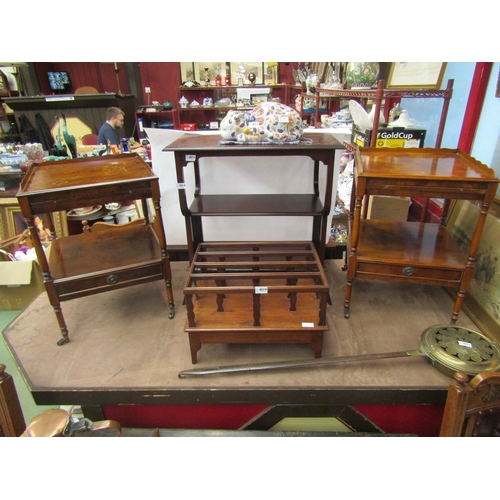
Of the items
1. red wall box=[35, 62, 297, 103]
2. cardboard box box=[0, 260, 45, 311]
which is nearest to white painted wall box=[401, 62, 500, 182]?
cardboard box box=[0, 260, 45, 311]

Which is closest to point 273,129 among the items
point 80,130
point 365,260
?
point 365,260

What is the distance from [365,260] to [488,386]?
721 millimetres

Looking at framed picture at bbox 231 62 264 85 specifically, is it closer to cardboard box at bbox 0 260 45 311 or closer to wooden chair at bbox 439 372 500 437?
cardboard box at bbox 0 260 45 311

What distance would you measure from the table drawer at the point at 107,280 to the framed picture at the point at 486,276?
1.54m

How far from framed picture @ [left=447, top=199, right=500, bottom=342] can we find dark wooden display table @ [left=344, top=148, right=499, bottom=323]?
124 mm

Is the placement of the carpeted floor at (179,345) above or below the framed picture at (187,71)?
below

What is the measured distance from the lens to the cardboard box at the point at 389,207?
95.1 inches

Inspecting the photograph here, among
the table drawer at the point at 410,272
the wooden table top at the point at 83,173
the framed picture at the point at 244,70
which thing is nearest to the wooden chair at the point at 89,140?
the framed picture at the point at 244,70

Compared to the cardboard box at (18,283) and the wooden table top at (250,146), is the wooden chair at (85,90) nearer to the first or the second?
the cardboard box at (18,283)

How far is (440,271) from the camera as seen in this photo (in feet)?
5.24

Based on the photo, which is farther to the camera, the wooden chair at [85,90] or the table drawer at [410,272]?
Answer: the wooden chair at [85,90]

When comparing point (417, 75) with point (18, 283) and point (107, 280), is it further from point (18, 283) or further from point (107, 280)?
point (18, 283)

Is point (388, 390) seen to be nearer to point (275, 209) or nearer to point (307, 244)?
point (307, 244)

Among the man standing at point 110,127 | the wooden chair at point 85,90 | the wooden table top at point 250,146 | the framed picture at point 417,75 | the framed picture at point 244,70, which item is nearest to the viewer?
the wooden table top at point 250,146
